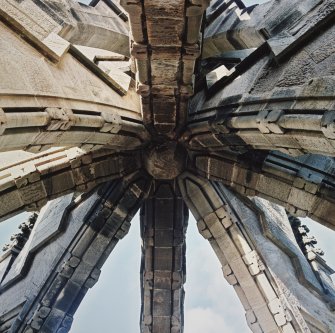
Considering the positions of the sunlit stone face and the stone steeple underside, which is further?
the sunlit stone face

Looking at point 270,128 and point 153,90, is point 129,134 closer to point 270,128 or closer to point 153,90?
point 153,90

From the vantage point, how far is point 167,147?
293 inches

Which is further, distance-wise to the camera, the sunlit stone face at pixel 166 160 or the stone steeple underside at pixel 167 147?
the sunlit stone face at pixel 166 160

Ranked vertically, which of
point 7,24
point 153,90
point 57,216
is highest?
point 57,216

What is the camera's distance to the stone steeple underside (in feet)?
14.9

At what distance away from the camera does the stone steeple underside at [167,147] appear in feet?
14.9

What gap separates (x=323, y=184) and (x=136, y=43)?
3025mm

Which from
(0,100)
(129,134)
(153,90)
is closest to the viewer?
(0,100)

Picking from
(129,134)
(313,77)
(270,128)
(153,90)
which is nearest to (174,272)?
(129,134)

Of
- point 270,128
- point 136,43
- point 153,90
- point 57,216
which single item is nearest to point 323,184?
point 270,128

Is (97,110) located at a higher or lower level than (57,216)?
lower

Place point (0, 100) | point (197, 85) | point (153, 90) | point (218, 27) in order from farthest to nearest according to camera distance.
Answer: point (218, 27) < point (197, 85) < point (153, 90) < point (0, 100)

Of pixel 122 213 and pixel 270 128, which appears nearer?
A: pixel 270 128

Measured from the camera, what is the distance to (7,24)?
14.9 ft
